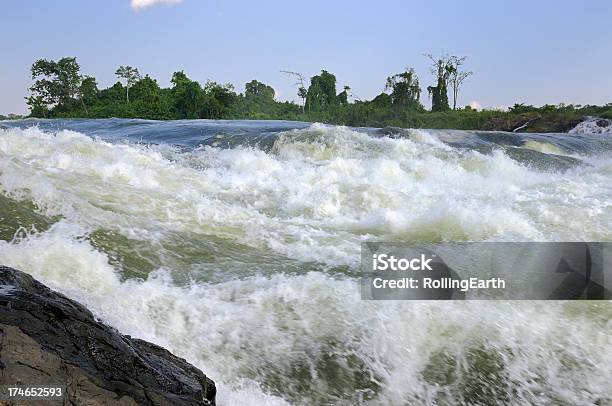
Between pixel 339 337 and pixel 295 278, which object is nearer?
pixel 339 337

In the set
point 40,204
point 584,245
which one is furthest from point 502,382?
point 40,204

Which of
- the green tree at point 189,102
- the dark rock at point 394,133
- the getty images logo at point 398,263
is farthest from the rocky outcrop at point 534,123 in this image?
the getty images logo at point 398,263

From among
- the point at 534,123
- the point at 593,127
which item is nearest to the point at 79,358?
the point at 593,127

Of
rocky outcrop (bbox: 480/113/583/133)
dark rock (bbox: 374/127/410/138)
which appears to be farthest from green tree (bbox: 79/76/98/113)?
dark rock (bbox: 374/127/410/138)

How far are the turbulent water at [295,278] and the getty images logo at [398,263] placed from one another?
0.17 meters

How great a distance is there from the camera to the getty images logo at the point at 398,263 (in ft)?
10.6

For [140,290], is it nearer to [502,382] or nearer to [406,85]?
[502,382]

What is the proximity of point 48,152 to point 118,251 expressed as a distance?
10.9ft

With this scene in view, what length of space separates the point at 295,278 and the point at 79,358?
1499mm

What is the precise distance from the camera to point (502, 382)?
6.98 feet
